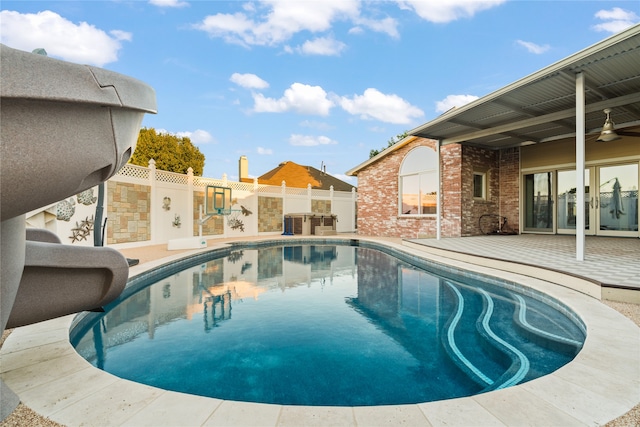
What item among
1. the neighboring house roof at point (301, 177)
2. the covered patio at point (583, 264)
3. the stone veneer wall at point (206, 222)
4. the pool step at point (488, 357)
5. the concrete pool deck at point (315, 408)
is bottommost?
the pool step at point (488, 357)

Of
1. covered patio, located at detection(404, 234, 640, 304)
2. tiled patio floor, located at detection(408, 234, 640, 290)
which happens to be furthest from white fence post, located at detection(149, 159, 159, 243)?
tiled patio floor, located at detection(408, 234, 640, 290)

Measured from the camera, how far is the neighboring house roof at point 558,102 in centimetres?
520

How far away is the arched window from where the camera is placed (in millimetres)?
12438

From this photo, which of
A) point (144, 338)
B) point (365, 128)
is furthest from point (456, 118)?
point (365, 128)

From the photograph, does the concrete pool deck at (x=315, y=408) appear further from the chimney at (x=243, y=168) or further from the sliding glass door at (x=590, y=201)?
the chimney at (x=243, y=168)

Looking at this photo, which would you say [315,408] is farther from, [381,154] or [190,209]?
[381,154]

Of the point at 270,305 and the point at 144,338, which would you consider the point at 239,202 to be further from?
the point at 144,338

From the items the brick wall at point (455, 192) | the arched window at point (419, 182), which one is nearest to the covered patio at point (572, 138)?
the brick wall at point (455, 192)

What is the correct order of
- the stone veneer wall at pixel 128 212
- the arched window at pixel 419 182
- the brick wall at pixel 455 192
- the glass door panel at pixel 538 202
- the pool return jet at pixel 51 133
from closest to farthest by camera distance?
the pool return jet at pixel 51 133, the stone veneer wall at pixel 128 212, the brick wall at pixel 455 192, the glass door panel at pixel 538 202, the arched window at pixel 419 182

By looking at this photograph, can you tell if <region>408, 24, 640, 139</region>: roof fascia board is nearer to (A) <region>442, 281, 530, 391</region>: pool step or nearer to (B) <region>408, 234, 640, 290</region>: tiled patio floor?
(B) <region>408, 234, 640, 290</region>: tiled patio floor

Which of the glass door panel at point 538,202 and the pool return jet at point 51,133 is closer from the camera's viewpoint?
the pool return jet at point 51,133

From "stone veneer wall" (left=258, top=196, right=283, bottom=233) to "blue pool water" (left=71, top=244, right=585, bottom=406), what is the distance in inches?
355

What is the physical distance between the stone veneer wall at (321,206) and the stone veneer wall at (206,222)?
5.53m

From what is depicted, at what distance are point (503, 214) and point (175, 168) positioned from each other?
60.9ft
